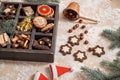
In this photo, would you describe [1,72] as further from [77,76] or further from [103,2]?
[103,2]

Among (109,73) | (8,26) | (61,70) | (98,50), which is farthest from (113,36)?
(8,26)

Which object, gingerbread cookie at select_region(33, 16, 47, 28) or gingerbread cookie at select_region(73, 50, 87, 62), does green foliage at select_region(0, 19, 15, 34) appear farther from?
gingerbread cookie at select_region(73, 50, 87, 62)

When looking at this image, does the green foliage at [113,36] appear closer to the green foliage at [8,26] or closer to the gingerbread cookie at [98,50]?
the gingerbread cookie at [98,50]

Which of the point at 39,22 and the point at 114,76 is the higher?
the point at 39,22

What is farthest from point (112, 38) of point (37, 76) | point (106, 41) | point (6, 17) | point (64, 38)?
point (6, 17)

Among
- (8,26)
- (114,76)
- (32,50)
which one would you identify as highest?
(8,26)

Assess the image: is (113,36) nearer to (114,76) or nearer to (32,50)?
(114,76)
